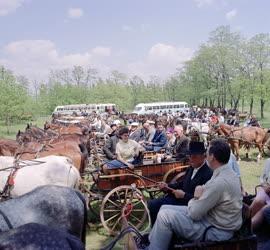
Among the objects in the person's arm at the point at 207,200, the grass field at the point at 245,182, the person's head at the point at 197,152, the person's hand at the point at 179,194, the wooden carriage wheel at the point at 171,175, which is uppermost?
the person's head at the point at 197,152

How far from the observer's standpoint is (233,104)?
175ft

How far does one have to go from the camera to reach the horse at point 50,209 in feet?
14.8

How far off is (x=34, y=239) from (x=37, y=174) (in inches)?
175

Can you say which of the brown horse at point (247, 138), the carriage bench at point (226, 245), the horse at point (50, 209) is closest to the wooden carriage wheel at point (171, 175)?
the horse at point (50, 209)

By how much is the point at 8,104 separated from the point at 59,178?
29126 mm

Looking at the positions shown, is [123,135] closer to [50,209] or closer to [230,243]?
[50,209]

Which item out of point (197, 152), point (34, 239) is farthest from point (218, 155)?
point (34, 239)

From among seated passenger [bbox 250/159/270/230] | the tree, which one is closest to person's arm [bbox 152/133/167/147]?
seated passenger [bbox 250/159/270/230]

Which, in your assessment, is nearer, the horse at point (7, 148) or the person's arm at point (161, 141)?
the horse at point (7, 148)

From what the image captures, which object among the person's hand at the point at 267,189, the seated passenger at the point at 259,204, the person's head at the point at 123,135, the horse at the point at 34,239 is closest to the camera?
the horse at the point at 34,239

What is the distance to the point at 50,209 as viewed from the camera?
4.83m

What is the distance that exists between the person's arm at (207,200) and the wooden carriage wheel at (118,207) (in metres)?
2.90

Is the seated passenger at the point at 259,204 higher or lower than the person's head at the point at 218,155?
lower

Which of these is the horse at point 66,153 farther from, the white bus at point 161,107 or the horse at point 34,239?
the white bus at point 161,107
